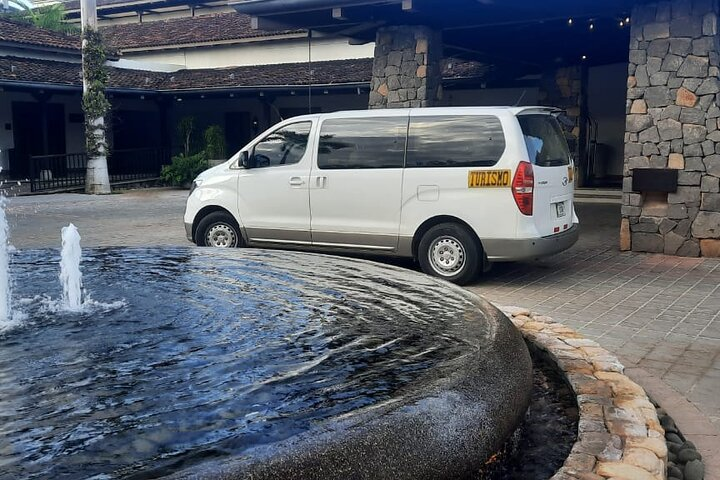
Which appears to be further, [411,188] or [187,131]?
[187,131]

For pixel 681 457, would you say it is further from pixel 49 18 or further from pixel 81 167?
pixel 49 18

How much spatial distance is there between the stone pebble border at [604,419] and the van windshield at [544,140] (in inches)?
132

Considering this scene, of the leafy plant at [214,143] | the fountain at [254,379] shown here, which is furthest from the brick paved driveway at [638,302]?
the leafy plant at [214,143]

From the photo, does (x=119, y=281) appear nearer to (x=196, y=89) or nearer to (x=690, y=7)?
(x=690, y=7)

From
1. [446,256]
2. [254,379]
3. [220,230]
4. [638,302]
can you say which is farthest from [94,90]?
[254,379]

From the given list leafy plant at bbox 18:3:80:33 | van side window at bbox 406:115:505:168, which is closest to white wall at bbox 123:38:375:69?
leafy plant at bbox 18:3:80:33

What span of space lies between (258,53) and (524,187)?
797 inches

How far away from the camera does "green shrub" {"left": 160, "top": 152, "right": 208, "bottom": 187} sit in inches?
919

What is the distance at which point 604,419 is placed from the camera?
3426 mm

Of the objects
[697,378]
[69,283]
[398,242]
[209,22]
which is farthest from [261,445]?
[209,22]

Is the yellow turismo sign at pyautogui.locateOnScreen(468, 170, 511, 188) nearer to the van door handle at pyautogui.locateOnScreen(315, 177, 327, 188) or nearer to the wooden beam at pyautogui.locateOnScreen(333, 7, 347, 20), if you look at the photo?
the van door handle at pyautogui.locateOnScreen(315, 177, 327, 188)

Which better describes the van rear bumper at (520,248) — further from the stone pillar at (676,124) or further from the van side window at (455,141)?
the stone pillar at (676,124)

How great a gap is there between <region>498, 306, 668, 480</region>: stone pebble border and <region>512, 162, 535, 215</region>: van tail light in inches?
114

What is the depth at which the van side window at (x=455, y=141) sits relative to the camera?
7.86 metres
